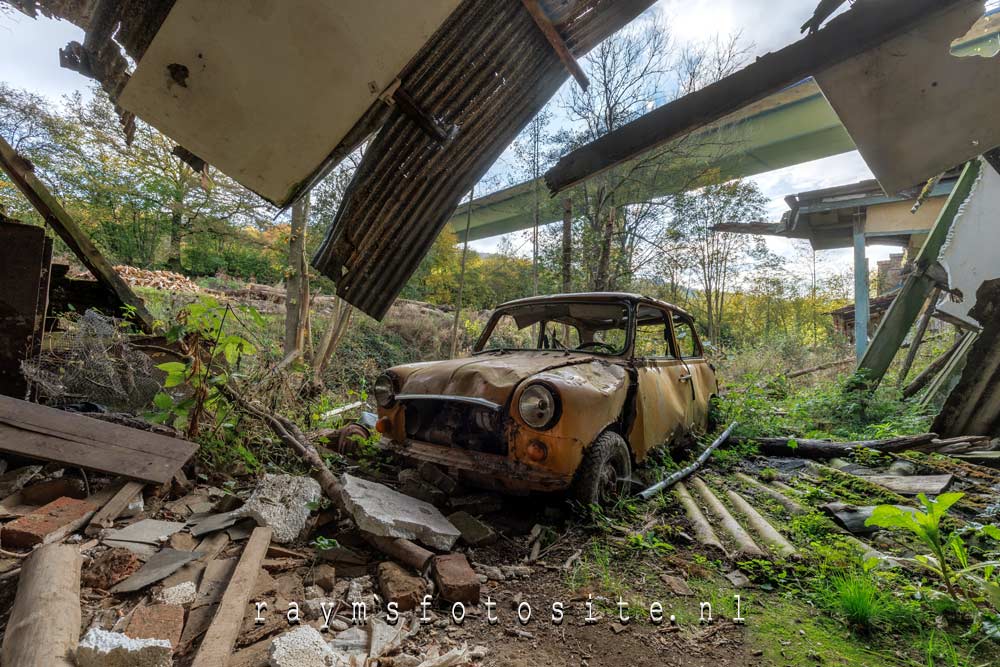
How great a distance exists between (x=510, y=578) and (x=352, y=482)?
1.16m

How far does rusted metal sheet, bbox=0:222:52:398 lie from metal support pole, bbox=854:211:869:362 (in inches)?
447

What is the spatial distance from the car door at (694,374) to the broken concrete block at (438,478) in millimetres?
2499

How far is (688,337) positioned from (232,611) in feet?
17.9

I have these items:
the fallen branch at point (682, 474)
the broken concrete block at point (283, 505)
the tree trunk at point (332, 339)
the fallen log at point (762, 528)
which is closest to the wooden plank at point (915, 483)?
the fallen log at point (762, 528)

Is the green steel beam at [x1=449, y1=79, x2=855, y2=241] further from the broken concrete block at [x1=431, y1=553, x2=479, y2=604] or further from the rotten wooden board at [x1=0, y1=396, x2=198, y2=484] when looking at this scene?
the rotten wooden board at [x1=0, y1=396, x2=198, y2=484]

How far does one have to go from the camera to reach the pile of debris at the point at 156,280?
10.7 m

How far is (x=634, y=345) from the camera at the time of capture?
3658mm

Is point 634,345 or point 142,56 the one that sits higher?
point 142,56

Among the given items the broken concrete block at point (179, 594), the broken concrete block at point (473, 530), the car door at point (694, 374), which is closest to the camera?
the broken concrete block at point (179, 594)

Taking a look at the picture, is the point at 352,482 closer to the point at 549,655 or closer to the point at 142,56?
the point at 549,655

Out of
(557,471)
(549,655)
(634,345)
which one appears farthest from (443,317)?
(549,655)

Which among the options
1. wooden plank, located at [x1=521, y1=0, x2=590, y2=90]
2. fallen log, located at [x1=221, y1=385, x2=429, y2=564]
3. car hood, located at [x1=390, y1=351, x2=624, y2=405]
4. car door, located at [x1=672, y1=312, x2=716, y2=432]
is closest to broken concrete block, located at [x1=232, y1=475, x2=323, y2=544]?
fallen log, located at [x1=221, y1=385, x2=429, y2=564]

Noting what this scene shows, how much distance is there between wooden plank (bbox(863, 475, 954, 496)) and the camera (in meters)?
3.17

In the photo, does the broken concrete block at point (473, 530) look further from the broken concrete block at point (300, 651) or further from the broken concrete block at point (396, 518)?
the broken concrete block at point (300, 651)
